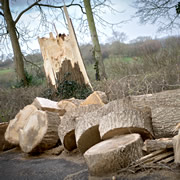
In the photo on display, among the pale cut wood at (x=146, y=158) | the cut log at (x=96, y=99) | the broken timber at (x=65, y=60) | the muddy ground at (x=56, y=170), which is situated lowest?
the muddy ground at (x=56, y=170)

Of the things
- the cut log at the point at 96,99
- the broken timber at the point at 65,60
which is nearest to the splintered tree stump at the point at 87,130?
the cut log at the point at 96,99

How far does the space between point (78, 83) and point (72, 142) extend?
4.03m

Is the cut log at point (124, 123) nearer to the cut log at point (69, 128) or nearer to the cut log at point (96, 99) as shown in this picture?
the cut log at point (69, 128)

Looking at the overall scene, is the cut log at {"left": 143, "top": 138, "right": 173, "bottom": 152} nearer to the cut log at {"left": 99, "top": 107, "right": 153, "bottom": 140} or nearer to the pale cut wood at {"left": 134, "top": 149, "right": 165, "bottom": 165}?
the pale cut wood at {"left": 134, "top": 149, "right": 165, "bottom": 165}

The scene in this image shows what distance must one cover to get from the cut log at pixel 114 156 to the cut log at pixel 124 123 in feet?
0.97

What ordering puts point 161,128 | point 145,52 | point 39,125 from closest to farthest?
point 161,128
point 39,125
point 145,52

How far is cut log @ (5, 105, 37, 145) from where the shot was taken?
573 centimetres

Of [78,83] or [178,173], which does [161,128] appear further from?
[78,83]

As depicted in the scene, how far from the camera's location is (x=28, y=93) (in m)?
8.80

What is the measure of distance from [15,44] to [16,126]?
772 centimetres

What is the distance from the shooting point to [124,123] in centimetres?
357

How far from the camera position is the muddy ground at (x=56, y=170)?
2.92 meters

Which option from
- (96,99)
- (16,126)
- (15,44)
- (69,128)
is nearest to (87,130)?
(69,128)

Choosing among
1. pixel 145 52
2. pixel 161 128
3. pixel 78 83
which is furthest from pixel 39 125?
pixel 145 52
